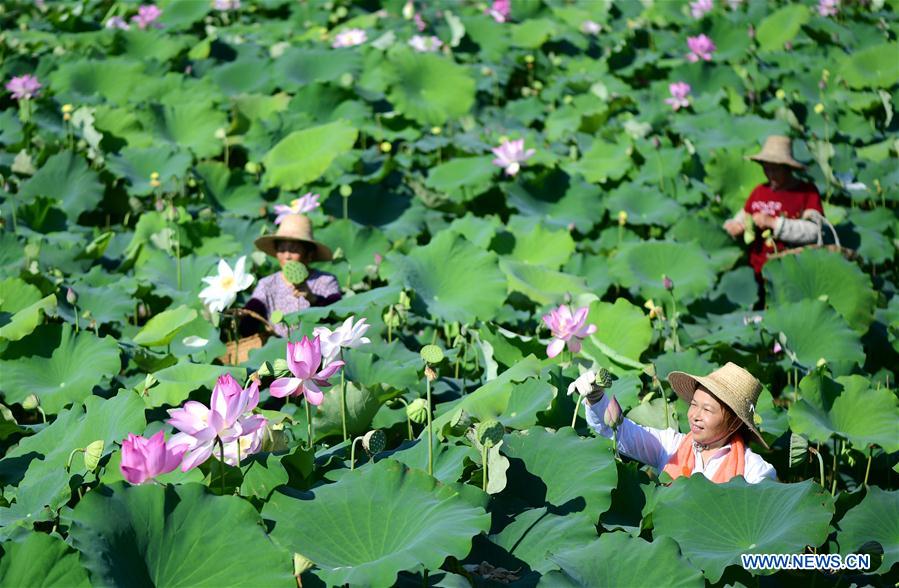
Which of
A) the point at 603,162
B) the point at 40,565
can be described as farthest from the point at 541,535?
the point at 603,162

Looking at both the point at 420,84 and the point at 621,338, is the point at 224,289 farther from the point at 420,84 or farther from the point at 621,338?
the point at 420,84

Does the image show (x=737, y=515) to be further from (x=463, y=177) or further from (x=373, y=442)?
(x=463, y=177)

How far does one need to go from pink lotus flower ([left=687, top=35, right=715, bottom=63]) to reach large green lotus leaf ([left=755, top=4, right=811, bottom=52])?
2.64ft

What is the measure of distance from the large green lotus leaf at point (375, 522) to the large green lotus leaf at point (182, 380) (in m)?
0.82

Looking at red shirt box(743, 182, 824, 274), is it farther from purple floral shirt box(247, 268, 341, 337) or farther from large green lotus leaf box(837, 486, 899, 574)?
large green lotus leaf box(837, 486, 899, 574)

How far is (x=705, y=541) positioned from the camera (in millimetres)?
2203

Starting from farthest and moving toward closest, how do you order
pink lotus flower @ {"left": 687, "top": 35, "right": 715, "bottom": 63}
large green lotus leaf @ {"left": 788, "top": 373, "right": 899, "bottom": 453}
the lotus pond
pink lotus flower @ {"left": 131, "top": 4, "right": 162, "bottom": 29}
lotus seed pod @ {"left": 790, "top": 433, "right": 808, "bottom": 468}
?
pink lotus flower @ {"left": 131, "top": 4, "right": 162, "bottom": 29}
pink lotus flower @ {"left": 687, "top": 35, "right": 715, "bottom": 63}
large green lotus leaf @ {"left": 788, "top": 373, "right": 899, "bottom": 453}
lotus seed pod @ {"left": 790, "top": 433, "right": 808, "bottom": 468}
the lotus pond

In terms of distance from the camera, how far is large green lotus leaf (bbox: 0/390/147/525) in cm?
235

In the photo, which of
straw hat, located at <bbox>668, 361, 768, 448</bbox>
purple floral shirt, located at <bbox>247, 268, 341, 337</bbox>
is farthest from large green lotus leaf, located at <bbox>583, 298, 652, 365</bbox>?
straw hat, located at <bbox>668, 361, 768, 448</bbox>

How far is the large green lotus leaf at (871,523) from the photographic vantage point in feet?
7.90

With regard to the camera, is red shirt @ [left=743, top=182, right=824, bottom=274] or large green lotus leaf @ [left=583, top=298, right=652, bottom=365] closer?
large green lotus leaf @ [left=583, top=298, right=652, bottom=365]

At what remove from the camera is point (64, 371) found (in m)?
3.24

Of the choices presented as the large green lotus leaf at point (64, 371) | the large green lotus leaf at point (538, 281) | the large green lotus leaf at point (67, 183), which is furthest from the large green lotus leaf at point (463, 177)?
the large green lotus leaf at point (64, 371)

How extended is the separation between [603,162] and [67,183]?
8.75 ft
